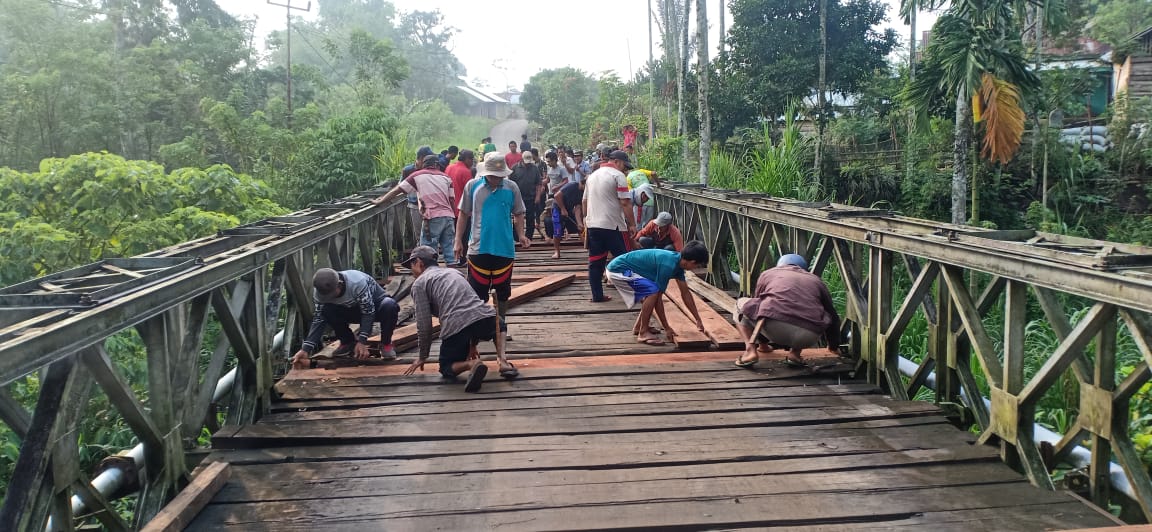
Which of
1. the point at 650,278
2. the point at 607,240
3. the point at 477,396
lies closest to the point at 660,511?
the point at 477,396

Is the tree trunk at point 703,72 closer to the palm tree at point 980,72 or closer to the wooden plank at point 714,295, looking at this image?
the palm tree at point 980,72

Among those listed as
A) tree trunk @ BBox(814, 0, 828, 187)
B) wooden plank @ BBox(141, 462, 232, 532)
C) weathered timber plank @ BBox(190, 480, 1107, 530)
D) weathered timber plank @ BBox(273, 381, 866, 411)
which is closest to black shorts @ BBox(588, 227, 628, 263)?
weathered timber plank @ BBox(273, 381, 866, 411)

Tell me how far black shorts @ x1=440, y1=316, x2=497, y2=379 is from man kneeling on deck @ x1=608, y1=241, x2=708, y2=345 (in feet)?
4.32

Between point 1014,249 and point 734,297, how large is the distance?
4551 millimetres

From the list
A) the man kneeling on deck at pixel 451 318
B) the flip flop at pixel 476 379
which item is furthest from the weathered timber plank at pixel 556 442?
the man kneeling on deck at pixel 451 318

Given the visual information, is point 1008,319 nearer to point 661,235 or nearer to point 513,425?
point 513,425

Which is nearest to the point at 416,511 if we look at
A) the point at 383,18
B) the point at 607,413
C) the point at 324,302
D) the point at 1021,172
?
the point at 607,413

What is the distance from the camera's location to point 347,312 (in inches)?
213

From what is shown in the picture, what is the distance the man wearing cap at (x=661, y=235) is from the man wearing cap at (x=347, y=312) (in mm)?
2309

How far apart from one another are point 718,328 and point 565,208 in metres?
5.13

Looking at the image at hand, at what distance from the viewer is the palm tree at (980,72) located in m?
10.2

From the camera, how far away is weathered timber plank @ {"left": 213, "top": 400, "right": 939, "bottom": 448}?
163 inches

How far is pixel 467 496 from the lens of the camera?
3.42 meters

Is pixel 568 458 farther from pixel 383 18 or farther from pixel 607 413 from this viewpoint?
pixel 383 18
